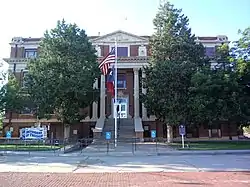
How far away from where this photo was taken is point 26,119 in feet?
122

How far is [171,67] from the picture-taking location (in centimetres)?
2728

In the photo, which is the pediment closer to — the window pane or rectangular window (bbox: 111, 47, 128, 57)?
rectangular window (bbox: 111, 47, 128, 57)

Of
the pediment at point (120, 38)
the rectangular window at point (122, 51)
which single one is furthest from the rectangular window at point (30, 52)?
the rectangular window at point (122, 51)

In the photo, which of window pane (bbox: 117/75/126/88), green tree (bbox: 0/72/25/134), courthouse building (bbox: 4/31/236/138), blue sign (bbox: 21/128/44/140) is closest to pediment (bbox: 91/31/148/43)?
courthouse building (bbox: 4/31/236/138)

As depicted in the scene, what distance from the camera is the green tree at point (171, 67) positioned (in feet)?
89.4

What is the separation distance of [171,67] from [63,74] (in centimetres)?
1075

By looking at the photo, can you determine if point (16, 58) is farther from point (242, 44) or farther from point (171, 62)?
point (242, 44)

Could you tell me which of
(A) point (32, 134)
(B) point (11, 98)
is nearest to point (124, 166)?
(A) point (32, 134)

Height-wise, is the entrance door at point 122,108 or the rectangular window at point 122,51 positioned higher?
the rectangular window at point 122,51

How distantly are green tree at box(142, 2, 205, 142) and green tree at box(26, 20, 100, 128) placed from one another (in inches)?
256

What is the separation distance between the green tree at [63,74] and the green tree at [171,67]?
21.3 feet

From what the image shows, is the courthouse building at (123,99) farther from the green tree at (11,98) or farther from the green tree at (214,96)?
the green tree at (214,96)

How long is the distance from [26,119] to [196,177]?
30929 mm

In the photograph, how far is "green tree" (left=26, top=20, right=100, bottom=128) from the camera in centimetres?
2736
